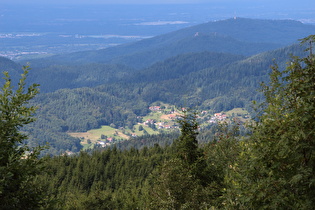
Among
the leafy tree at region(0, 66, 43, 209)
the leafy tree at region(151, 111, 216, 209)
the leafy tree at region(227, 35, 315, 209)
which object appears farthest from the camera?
the leafy tree at region(151, 111, 216, 209)

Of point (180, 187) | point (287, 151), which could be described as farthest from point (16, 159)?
point (180, 187)

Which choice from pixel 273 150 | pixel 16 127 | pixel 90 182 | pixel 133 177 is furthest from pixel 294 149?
pixel 90 182

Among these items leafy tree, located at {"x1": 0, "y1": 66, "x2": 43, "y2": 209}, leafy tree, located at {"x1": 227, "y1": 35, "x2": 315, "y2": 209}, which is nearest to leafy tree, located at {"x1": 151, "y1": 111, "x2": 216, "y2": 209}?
leafy tree, located at {"x1": 227, "y1": 35, "x2": 315, "y2": 209}

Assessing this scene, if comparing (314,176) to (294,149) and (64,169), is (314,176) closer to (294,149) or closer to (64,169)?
(294,149)

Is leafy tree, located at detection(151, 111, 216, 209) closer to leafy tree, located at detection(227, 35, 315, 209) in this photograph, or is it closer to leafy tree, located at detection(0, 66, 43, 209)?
leafy tree, located at detection(227, 35, 315, 209)

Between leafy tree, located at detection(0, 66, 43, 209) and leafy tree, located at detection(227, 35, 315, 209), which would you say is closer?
leafy tree, located at detection(227, 35, 315, 209)

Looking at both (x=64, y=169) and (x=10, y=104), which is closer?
(x=10, y=104)

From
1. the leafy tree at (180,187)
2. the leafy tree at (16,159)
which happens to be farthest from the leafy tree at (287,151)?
the leafy tree at (180,187)

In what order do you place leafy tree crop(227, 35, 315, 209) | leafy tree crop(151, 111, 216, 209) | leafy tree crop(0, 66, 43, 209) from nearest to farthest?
leafy tree crop(227, 35, 315, 209) → leafy tree crop(0, 66, 43, 209) → leafy tree crop(151, 111, 216, 209)

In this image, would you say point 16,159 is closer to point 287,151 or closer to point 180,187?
point 287,151
